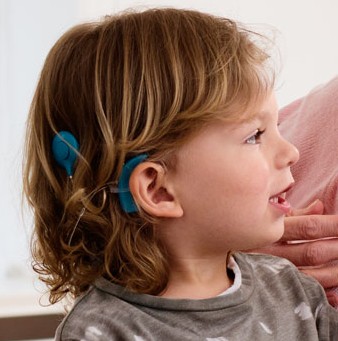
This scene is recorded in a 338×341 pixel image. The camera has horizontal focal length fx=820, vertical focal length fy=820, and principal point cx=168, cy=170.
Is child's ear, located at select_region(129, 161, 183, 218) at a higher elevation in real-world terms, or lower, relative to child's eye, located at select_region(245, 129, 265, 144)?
lower

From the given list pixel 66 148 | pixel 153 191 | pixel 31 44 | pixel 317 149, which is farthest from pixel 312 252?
pixel 31 44

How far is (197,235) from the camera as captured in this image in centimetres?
101

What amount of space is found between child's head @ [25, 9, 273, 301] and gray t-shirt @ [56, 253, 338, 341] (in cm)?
3

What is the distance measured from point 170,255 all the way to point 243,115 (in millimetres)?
199

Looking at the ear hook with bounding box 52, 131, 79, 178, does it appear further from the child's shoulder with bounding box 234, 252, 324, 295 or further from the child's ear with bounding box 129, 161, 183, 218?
the child's shoulder with bounding box 234, 252, 324, 295

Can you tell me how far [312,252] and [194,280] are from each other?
225 mm

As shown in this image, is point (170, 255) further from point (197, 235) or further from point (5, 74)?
point (5, 74)

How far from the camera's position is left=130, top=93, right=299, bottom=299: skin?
0.98m

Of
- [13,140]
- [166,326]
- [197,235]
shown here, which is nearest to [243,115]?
[197,235]

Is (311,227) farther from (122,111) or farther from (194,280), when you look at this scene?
(122,111)

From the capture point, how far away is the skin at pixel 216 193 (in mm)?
983

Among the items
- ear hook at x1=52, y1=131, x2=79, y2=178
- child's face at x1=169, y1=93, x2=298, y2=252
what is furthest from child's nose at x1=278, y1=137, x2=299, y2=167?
ear hook at x1=52, y1=131, x2=79, y2=178

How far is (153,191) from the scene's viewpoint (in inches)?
39.1

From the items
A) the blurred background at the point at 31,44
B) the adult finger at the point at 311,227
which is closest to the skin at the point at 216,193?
the adult finger at the point at 311,227
